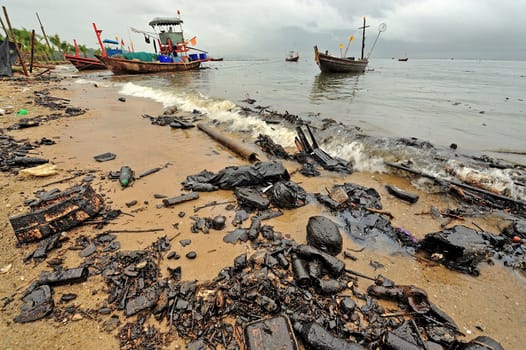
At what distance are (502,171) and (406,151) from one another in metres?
2.11

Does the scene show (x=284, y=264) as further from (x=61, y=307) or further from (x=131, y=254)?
(x=61, y=307)

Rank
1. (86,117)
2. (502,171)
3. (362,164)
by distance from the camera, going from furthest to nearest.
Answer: (86,117), (362,164), (502,171)

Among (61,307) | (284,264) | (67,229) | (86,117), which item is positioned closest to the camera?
(61,307)

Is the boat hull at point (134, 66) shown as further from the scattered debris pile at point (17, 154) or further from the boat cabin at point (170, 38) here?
the scattered debris pile at point (17, 154)

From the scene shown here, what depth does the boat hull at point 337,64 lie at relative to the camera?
3369cm

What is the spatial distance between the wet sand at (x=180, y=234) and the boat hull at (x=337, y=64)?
32.8m

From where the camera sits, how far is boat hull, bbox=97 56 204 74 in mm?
28195

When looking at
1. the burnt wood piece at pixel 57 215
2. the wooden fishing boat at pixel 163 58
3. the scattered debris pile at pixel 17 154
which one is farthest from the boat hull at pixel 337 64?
the burnt wood piece at pixel 57 215

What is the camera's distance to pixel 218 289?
8.23 ft

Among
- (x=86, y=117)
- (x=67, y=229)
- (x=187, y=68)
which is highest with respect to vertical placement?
(x=187, y=68)

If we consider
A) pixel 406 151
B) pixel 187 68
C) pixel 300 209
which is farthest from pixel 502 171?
pixel 187 68

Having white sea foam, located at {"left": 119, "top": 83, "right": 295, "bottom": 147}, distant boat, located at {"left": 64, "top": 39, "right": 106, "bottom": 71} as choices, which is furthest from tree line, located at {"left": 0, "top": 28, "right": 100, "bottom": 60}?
white sea foam, located at {"left": 119, "top": 83, "right": 295, "bottom": 147}

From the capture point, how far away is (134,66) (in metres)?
29.4

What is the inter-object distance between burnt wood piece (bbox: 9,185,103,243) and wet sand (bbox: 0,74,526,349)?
0.49 feet
